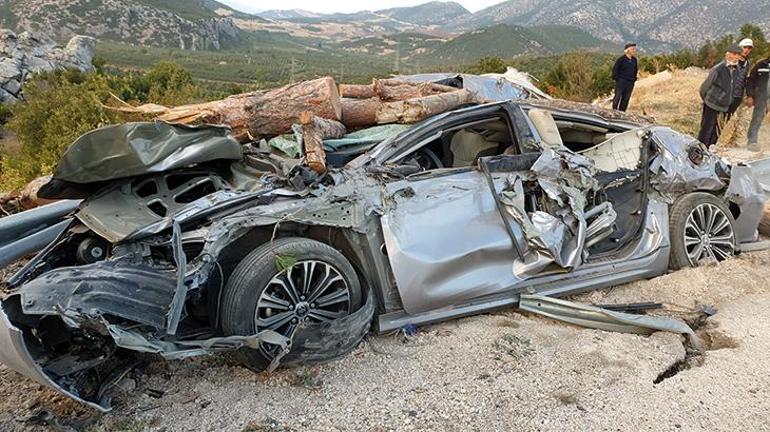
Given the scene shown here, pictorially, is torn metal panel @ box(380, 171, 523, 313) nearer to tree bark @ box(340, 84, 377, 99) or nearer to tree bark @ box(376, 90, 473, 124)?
tree bark @ box(376, 90, 473, 124)

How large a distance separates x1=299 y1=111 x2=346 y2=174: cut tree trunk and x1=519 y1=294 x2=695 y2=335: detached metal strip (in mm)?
1650

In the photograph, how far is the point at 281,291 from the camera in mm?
3383

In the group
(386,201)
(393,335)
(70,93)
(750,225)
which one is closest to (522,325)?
(393,335)

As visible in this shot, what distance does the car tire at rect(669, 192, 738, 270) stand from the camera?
185 inches

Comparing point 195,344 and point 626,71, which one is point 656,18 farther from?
point 195,344

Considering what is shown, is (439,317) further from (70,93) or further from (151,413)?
(70,93)

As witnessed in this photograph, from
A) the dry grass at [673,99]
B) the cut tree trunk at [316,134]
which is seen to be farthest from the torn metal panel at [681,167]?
the dry grass at [673,99]

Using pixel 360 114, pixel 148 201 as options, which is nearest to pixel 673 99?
pixel 360 114

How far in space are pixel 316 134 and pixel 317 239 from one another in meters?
0.96

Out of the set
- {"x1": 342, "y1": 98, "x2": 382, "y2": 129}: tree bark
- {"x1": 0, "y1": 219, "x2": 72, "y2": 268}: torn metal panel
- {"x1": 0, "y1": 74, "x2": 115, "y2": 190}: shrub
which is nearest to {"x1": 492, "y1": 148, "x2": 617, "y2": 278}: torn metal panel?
{"x1": 342, "y1": 98, "x2": 382, "y2": 129}: tree bark

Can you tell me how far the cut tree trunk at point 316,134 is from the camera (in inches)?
147

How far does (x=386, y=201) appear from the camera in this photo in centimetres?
363

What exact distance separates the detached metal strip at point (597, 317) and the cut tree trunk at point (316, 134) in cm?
165

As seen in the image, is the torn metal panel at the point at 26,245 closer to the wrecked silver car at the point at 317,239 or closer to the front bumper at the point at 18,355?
the wrecked silver car at the point at 317,239
